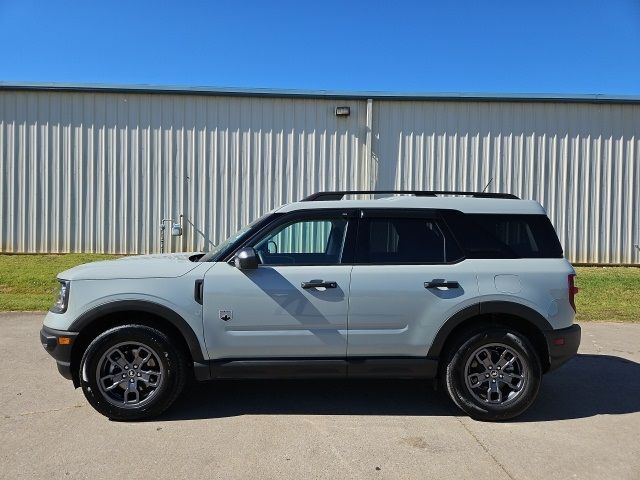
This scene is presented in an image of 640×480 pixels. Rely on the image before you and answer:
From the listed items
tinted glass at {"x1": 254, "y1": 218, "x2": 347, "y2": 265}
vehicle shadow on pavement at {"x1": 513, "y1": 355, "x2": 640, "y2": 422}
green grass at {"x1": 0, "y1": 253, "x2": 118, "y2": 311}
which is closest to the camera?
tinted glass at {"x1": 254, "y1": 218, "x2": 347, "y2": 265}

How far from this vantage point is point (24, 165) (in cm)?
1269

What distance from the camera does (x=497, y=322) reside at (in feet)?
14.7

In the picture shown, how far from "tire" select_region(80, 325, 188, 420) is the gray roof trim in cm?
935

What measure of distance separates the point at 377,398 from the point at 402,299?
3.83ft

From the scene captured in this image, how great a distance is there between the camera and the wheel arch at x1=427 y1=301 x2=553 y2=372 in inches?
171

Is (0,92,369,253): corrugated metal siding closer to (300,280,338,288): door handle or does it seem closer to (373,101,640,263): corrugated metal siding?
(373,101,640,263): corrugated metal siding

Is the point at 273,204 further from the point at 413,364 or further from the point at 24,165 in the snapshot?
the point at 413,364

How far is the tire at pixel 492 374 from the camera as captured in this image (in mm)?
4340

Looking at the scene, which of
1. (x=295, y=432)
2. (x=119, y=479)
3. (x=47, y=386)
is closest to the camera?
(x=119, y=479)

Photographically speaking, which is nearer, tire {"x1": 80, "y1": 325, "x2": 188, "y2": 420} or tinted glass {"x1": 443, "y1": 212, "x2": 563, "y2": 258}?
tire {"x1": 80, "y1": 325, "x2": 188, "y2": 420}

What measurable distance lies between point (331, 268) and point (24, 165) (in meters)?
11.3

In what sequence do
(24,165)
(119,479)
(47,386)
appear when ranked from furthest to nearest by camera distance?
(24,165), (47,386), (119,479)

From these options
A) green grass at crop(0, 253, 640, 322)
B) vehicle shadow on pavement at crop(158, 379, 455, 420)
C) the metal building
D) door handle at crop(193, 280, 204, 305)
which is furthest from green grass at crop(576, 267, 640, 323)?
door handle at crop(193, 280, 204, 305)

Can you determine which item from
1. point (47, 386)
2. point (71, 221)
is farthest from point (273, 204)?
point (47, 386)
